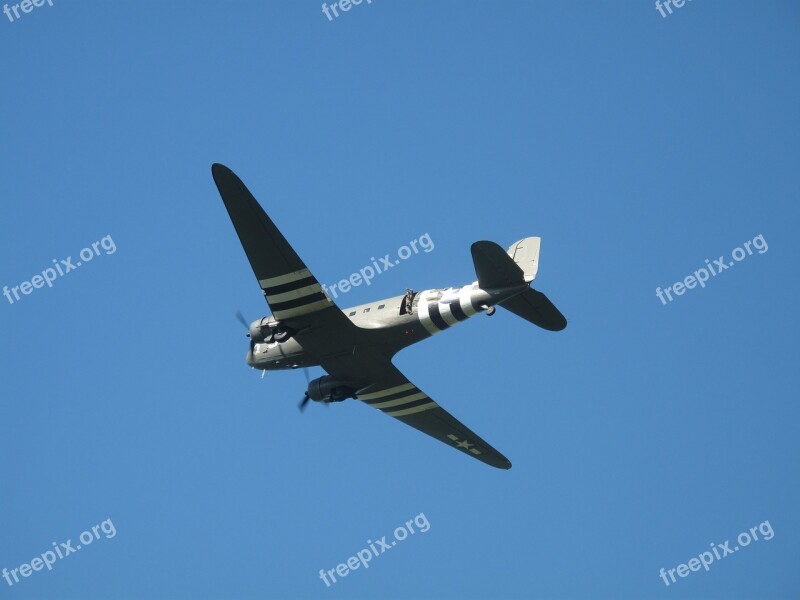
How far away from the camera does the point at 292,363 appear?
41.2m

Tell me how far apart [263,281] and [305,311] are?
74.5 inches

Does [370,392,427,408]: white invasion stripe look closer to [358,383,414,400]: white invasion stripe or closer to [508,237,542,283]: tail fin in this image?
[358,383,414,400]: white invasion stripe

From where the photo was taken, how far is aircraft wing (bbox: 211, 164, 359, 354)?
35312 millimetres

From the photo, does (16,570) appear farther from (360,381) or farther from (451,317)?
(451,317)

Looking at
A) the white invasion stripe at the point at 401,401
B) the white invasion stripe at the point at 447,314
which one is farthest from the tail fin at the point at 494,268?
the white invasion stripe at the point at 401,401

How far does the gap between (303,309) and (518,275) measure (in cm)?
766

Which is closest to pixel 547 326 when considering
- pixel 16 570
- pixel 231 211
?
pixel 231 211

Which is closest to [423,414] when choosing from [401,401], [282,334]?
[401,401]

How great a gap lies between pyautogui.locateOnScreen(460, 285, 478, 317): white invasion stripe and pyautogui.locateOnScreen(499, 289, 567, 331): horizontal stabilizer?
116cm

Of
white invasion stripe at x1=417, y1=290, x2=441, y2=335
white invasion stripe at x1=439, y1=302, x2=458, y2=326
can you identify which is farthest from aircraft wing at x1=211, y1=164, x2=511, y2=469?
white invasion stripe at x1=439, y1=302, x2=458, y2=326

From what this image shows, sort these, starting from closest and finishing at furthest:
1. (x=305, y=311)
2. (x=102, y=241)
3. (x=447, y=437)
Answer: (x=305, y=311)
(x=447, y=437)
(x=102, y=241)

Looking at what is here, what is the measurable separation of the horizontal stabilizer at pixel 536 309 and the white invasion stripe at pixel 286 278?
7099 millimetres

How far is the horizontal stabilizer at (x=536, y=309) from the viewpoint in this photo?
38656 mm

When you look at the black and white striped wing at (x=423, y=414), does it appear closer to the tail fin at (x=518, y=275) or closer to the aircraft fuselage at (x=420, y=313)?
the aircraft fuselage at (x=420, y=313)
